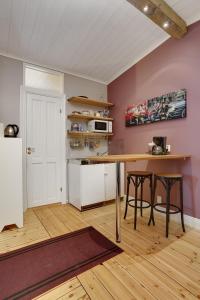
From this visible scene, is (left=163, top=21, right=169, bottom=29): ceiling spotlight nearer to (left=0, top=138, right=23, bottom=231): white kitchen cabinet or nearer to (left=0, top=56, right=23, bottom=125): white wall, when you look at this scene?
(left=0, top=56, right=23, bottom=125): white wall

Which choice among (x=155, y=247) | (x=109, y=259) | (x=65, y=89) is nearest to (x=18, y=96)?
(x=65, y=89)

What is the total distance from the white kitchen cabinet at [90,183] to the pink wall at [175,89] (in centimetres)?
58

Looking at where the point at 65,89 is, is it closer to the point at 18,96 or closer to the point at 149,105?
the point at 18,96

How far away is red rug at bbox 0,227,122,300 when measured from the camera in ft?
4.49

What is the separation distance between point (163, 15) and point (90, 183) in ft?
8.90

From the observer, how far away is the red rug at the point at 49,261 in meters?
1.37

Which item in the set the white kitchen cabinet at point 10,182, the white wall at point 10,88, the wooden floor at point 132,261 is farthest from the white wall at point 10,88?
the wooden floor at point 132,261

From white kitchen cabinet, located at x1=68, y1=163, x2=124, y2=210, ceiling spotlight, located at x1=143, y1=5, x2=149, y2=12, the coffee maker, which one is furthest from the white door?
ceiling spotlight, located at x1=143, y1=5, x2=149, y2=12

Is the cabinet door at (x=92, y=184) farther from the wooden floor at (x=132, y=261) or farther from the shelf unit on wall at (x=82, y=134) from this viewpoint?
the shelf unit on wall at (x=82, y=134)

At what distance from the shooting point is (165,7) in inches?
85.3

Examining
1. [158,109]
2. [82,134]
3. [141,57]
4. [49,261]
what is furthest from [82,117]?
[49,261]

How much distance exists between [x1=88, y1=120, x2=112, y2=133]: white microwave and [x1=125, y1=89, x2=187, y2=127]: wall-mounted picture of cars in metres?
0.41

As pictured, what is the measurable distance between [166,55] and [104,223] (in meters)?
2.84

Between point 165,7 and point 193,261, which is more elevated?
point 165,7
